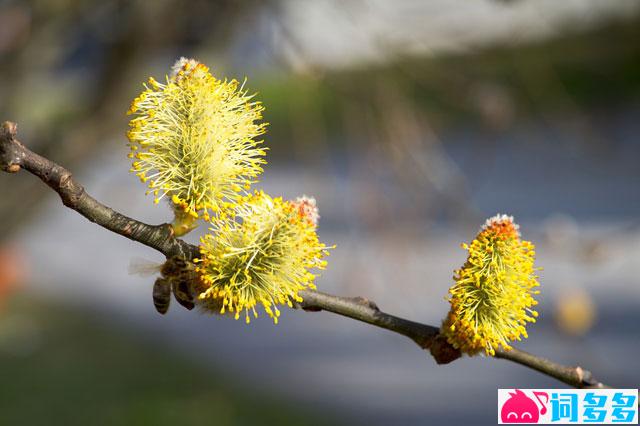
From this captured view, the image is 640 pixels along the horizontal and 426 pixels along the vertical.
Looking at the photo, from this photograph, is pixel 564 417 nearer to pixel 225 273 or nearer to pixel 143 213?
pixel 225 273

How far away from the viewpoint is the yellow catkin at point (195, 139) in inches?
46.8

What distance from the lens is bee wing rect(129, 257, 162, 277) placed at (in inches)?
52.4

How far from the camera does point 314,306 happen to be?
1142 mm

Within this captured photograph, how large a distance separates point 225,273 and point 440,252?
28.5ft

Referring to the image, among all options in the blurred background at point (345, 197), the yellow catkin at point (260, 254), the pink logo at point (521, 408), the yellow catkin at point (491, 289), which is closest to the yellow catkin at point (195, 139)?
the yellow catkin at point (260, 254)

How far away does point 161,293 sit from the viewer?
1237 millimetres

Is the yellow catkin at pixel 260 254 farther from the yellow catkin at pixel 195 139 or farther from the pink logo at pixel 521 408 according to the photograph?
the pink logo at pixel 521 408

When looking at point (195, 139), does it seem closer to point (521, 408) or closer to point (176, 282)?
point (176, 282)

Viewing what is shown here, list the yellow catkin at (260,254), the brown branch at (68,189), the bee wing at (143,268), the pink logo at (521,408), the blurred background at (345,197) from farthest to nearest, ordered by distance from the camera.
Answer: the blurred background at (345,197), the pink logo at (521,408), the bee wing at (143,268), the yellow catkin at (260,254), the brown branch at (68,189)

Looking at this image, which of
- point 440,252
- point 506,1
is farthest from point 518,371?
point 506,1

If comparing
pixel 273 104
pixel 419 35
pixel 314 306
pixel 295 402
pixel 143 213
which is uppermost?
pixel 273 104

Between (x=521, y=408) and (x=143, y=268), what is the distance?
2.57ft

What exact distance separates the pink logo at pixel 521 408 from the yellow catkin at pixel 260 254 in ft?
2.02

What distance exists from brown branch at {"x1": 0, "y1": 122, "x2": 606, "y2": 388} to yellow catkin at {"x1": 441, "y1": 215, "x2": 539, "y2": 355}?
29 millimetres
